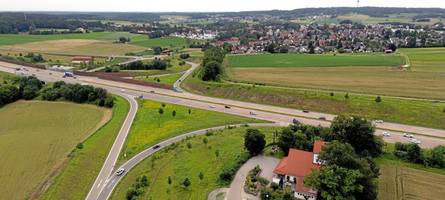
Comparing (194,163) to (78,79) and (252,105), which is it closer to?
(252,105)

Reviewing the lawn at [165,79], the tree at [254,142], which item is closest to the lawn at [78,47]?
the lawn at [165,79]

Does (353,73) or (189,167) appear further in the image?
(353,73)

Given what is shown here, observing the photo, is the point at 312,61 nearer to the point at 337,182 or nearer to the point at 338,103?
the point at 338,103

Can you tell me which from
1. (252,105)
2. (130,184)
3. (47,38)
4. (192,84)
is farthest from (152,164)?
(47,38)

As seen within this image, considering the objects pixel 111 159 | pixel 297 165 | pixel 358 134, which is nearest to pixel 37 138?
pixel 111 159

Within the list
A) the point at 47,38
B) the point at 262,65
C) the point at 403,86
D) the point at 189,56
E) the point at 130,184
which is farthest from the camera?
the point at 47,38

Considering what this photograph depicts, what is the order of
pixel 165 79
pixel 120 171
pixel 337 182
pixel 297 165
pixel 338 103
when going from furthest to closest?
pixel 165 79 → pixel 338 103 → pixel 120 171 → pixel 297 165 → pixel 337 182

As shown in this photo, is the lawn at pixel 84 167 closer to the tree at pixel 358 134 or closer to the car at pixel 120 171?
the car at pixel 120 171
